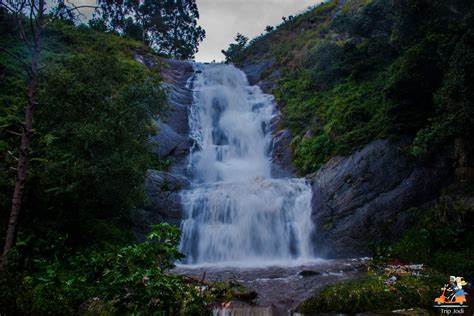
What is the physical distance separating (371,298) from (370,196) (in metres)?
6.56

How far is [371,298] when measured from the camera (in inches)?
257

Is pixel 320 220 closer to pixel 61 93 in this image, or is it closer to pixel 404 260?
pixel 404 260

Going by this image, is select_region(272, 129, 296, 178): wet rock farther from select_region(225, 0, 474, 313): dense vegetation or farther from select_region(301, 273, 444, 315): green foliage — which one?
select_region(301, 273, 444, 315): green foliage

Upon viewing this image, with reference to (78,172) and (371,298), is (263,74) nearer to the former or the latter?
(78,172)

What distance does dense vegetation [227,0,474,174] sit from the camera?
1038 centimetres

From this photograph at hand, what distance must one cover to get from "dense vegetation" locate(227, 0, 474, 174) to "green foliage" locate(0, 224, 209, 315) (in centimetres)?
907

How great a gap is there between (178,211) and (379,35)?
14259 mm

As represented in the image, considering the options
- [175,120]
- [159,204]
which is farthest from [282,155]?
[159,204]

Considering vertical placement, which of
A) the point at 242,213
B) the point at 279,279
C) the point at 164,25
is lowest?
the point at 279,279

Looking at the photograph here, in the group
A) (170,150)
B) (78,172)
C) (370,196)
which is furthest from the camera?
(170,150)

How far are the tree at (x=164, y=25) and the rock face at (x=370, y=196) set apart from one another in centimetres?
3292

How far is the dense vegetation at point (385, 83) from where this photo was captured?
34.1ft

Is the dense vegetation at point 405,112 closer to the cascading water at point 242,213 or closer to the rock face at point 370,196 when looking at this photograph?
the rock face at point 370,196

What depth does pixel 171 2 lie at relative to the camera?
4534 centimetres
